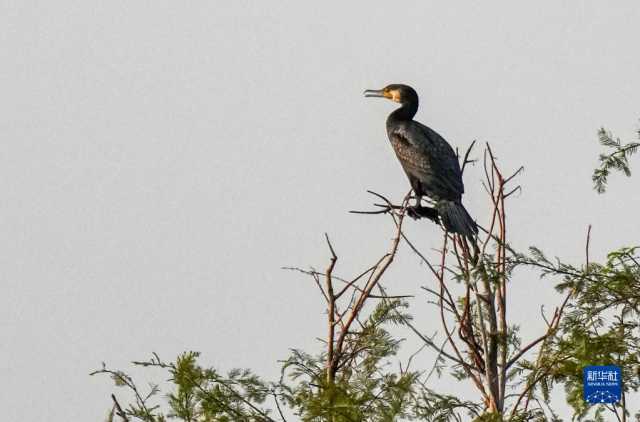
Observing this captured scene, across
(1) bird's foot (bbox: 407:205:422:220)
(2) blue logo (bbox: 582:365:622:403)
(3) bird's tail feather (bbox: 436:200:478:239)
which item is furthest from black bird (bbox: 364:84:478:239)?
(2) blue logo (bbox: 582:365:622:403)

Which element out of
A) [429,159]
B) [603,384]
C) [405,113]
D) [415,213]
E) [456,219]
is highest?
[405,113]

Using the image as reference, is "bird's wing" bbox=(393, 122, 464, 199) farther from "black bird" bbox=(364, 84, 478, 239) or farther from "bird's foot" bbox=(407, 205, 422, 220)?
"bird's foot" bbox=(407, 205, 422, 220)

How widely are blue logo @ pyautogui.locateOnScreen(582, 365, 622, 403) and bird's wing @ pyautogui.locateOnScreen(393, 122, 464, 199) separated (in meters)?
3.10

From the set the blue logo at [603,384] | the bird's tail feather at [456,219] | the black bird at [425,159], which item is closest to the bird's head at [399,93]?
the black bird at [425,159]

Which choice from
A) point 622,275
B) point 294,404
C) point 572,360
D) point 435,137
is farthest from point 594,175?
point 435,137

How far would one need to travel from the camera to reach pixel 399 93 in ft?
38.2

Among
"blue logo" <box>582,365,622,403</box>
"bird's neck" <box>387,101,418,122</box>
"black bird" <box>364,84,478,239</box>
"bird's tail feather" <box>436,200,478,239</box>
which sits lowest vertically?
"blue logo" <box>582,365,622,403</box>

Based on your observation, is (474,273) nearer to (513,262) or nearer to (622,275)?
(513,262)

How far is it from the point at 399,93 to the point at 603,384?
16.9 ft

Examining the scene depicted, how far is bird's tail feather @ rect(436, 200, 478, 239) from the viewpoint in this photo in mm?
8696

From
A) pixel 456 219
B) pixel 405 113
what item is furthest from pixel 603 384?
pixel 405 113

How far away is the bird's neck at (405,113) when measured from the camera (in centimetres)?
1145

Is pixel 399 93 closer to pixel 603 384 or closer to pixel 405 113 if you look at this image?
pixel 405 113

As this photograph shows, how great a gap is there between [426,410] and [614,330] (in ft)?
4.95
